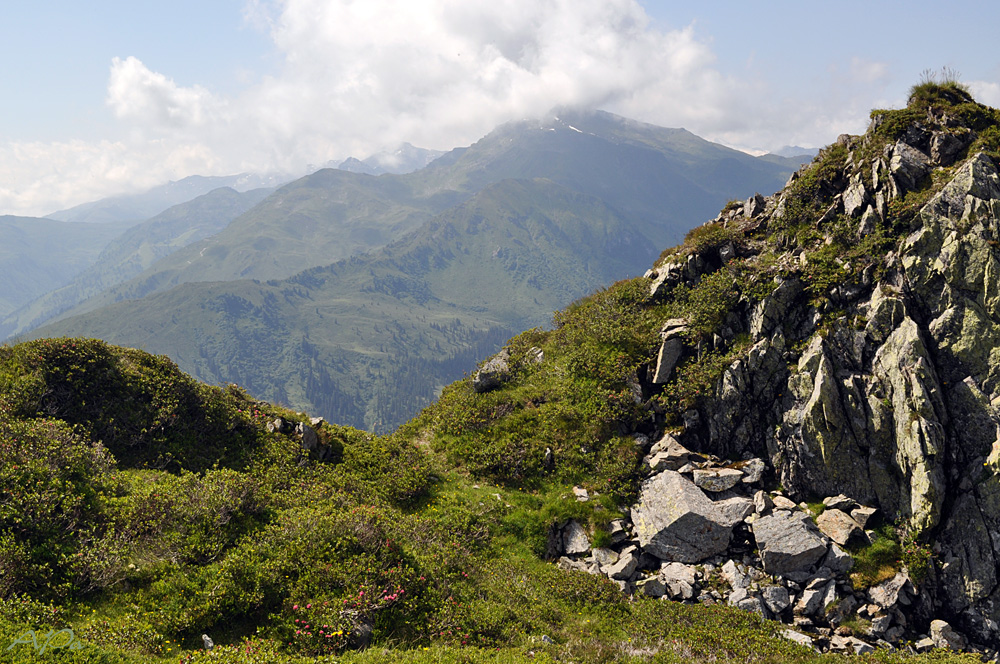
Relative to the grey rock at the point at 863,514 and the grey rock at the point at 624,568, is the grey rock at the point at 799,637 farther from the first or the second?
the grey rock at the point at 863,514

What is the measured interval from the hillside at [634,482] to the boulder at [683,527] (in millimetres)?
113

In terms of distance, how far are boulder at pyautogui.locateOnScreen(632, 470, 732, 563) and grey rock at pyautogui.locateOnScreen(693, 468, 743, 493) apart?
0.51m

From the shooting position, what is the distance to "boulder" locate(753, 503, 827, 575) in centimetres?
1742

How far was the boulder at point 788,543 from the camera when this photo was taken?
1742 cm

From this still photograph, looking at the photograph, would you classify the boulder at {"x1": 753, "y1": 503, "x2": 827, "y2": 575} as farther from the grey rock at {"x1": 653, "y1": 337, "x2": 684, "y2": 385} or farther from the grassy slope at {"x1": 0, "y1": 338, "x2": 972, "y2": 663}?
the grey rock at {"x1": 653, "y1": 337, "x2": 684, "y2": 385}

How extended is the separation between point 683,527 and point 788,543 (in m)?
3.62

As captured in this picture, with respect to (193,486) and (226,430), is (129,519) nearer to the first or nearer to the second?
(193,486)

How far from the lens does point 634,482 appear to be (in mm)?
21766

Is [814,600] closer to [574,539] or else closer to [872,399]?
[872,399]

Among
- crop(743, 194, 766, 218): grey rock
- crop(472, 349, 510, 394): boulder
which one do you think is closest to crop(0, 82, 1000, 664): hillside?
crop(743, 194, 766, 218): grey rock

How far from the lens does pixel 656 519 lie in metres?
19.6

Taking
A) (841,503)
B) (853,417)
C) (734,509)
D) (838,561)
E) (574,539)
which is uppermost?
(853,417)

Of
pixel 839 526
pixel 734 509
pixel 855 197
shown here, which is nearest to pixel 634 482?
pixel 734 509

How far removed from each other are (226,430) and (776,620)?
22916 mm
